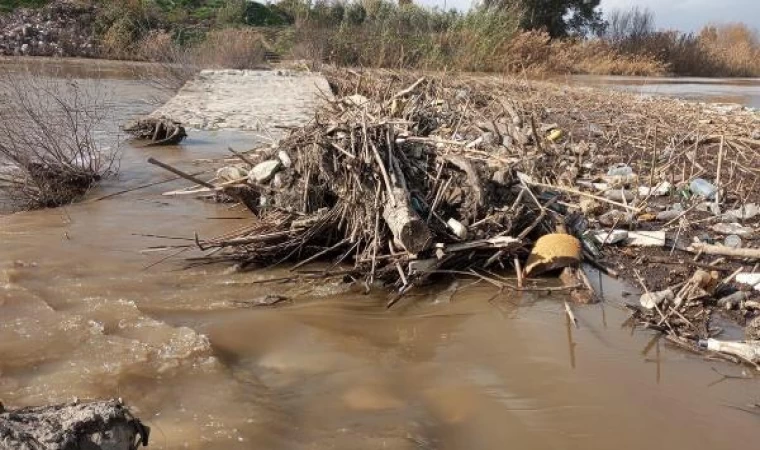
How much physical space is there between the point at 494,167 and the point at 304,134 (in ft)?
4.71

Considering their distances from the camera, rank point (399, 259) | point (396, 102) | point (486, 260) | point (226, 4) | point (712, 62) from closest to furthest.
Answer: point (399, 259), point (486, 260), point (396, 102), point (712, 62), point (226, 4)

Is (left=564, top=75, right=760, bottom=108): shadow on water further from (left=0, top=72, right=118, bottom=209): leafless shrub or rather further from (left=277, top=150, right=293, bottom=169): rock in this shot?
(left=0, top=72, right=118, bottom=209): leafless shrub

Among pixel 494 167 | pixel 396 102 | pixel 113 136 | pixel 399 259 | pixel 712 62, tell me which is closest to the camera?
pixel 399 259

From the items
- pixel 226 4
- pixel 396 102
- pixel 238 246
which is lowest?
pixel 238 246

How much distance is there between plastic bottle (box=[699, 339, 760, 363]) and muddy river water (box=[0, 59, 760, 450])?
110 millimetres

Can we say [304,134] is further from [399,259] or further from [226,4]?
[226,4]

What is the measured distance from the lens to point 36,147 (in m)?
6.55

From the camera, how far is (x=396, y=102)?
6492 mm

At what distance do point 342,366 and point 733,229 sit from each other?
3.70 m

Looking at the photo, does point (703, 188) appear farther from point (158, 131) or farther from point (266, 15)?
point (266, 15)

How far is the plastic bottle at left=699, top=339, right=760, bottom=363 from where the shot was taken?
3424 mm

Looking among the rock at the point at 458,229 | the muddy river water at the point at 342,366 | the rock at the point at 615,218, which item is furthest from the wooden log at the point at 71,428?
the rock at the point at 615,218

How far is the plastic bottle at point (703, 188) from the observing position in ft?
20.4

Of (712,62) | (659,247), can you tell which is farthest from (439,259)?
(712,62)
